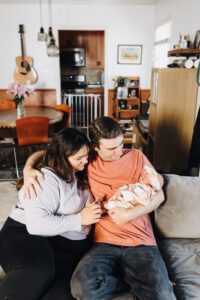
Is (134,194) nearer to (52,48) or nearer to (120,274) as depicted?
(120,274)

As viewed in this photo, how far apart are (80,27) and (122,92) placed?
4.95 feet

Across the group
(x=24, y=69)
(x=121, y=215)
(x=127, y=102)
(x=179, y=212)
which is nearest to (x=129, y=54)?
(x=127, y=102)

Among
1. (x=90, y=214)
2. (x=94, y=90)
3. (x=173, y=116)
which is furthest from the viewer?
(x=94, y=90)

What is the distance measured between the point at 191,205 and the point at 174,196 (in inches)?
4.5

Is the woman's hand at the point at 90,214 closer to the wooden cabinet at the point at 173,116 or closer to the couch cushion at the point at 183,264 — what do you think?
the couch cushion at the point at 183,264

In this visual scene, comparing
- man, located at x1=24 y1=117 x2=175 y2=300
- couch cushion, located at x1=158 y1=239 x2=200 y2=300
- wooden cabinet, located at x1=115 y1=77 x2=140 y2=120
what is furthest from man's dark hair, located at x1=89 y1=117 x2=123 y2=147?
wooden cabinet, located at x1=115 y1=77 x2=140 y2=120

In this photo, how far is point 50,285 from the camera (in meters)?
1.28

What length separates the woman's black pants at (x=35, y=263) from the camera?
47.3 inches

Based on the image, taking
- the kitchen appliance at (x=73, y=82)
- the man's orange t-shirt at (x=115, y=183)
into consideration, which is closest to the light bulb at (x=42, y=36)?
the kitchen appliance at (x=73, y=82)

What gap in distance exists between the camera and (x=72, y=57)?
6.99 meters

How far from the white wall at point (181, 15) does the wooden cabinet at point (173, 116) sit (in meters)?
0.69

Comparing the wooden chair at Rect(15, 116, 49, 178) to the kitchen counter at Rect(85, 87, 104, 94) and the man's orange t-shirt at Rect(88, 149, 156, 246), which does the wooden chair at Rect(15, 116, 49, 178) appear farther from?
the kitchen counter at Rect(85, 87, 104, 94)

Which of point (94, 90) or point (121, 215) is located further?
point (94, 90)

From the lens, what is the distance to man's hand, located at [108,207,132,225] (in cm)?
140
